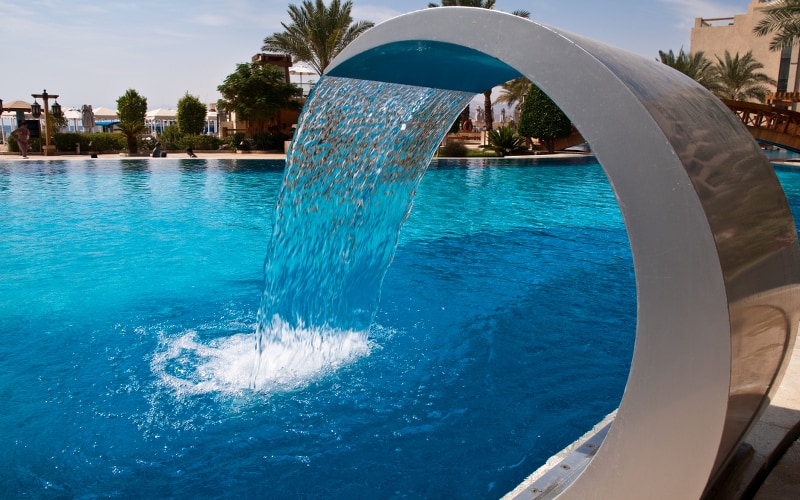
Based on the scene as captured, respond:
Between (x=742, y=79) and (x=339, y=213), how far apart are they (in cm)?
4516

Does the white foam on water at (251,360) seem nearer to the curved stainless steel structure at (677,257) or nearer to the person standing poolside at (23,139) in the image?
the curved stainless steel structure at (677,257)

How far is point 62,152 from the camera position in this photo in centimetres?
2978

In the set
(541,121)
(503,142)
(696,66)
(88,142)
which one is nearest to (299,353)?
(503,142)

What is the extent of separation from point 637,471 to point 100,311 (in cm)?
604

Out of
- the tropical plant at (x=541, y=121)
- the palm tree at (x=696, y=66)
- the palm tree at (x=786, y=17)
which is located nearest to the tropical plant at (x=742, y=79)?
the palm tree at (x=696, y=66)

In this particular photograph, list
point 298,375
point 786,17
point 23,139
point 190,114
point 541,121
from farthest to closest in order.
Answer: point 190,114 → point 541,121 → point 23,139 → point 786,17 → point 298,375

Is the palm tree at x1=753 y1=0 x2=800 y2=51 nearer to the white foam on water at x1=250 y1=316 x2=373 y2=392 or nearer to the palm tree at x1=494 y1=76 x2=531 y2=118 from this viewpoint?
the palm tree at x1=494 y1=76 x2=531 y2=118

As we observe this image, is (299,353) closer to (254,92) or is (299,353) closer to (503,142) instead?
(503,142)

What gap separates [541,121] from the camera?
3000 cm

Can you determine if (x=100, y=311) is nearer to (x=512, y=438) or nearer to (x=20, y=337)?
(x=20, y=337)

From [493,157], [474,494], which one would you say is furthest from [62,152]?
[474,494]

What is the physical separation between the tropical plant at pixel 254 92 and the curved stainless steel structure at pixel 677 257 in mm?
30493

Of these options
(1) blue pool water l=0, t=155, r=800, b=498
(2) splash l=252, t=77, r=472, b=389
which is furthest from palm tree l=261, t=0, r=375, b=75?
(2) splash l=252, t=77, r=472, b=389

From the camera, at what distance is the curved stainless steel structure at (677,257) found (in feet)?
5.90
